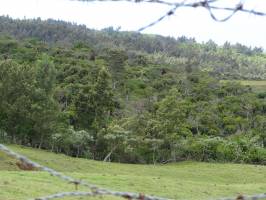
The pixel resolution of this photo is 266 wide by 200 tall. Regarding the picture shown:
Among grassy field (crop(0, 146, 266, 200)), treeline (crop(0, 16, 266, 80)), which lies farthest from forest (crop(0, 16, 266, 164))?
treeline (crop(0, 16, 266, 80))

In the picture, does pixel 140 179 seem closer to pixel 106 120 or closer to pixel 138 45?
pixel 106 120

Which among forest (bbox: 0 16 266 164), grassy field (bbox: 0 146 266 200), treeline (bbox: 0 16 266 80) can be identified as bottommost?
grassy field (bbox: 0 146 266 200)

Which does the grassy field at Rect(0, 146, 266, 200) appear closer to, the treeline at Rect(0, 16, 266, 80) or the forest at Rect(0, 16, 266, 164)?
the forest at Rect(0, 16, 266, 164)

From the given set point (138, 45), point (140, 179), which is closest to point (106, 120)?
point (140, 179)

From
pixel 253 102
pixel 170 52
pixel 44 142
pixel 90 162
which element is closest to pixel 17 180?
pixel 90 162

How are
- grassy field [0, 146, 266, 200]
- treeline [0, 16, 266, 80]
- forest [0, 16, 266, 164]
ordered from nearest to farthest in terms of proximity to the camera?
grassy field [0, 146, 266, 200] → forest [0, 16, 266, 164] → treeline [0, 16, 266, 80]

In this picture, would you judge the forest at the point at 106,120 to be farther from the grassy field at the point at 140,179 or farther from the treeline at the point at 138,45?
the treeline at the point at 138,45

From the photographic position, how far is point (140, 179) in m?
21.8

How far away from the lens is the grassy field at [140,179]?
16.2 meters

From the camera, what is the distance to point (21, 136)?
37.3m

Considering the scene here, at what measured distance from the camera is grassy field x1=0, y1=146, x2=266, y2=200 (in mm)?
16203

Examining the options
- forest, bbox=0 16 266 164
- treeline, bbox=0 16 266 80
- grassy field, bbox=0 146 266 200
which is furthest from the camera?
treeline, bbox=0 16 266 80

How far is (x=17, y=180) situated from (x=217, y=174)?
16.7 metres

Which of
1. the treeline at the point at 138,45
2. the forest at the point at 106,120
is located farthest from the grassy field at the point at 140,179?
the treeline at the point at 138,45
